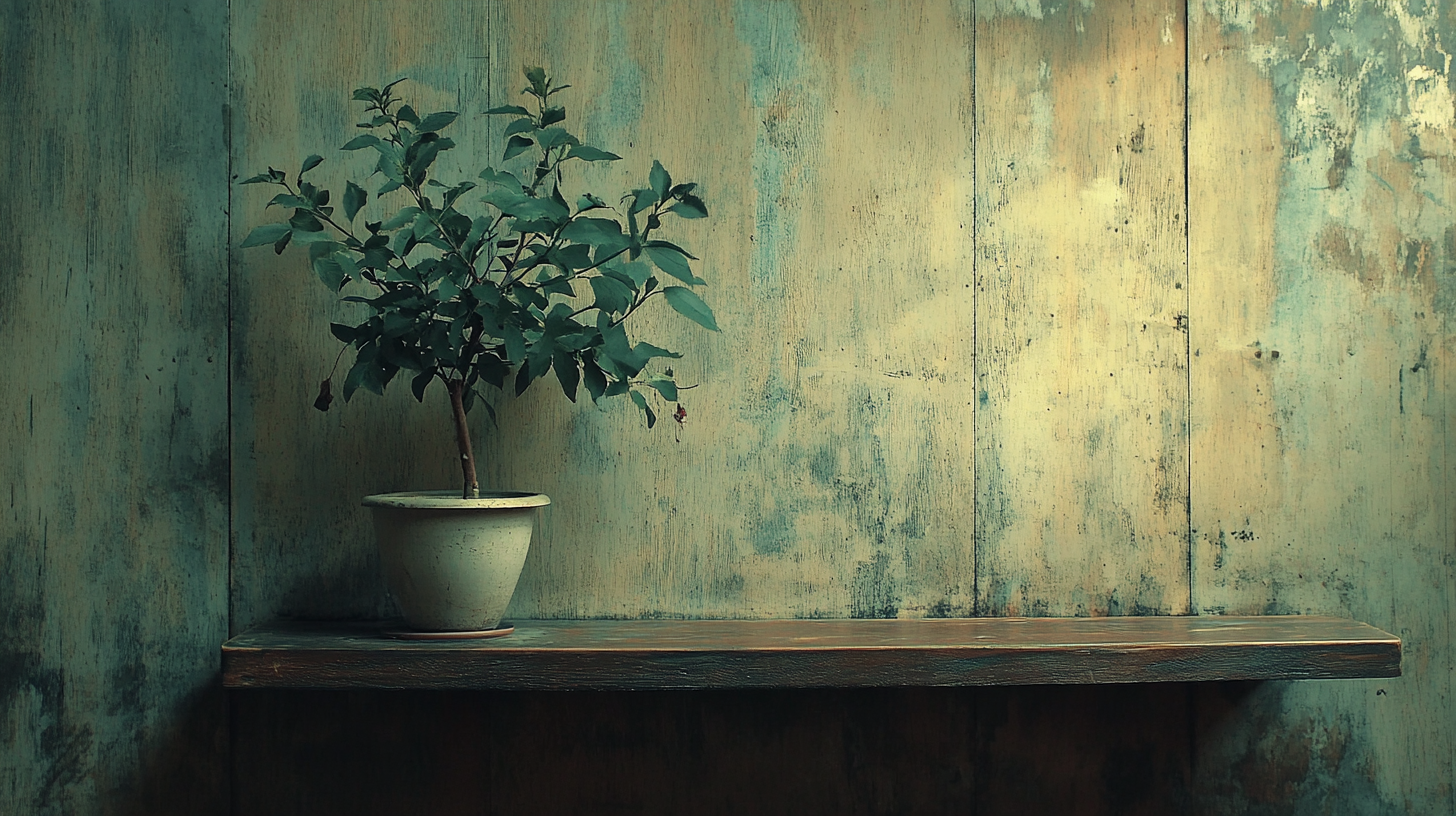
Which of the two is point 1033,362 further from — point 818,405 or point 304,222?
point 304,222

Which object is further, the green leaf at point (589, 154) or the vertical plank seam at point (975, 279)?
the vertical plank seam at point (975, 279)

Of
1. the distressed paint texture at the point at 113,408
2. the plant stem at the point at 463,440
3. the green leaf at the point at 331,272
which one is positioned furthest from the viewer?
the distressed paint texture at the point at 113,408

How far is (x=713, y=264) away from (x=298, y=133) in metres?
0.61

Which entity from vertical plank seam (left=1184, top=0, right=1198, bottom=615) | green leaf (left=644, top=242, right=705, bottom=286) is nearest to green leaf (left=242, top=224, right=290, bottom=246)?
green leaf (left=644, top=242, right=705, bottom=286)

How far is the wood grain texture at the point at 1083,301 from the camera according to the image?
1555mm

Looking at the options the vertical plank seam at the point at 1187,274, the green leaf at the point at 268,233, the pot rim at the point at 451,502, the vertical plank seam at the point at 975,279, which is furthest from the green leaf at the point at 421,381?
the vertical plank seam at the point at 1187,274

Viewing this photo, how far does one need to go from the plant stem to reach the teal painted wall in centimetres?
15

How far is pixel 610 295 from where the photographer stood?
127 centimetres

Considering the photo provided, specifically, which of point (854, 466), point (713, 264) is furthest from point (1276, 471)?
point (713, 264)

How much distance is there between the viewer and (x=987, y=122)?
156cm

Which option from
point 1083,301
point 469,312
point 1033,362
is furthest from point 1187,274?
point 469,312

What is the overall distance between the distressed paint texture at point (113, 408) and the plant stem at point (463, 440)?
40 centimetres

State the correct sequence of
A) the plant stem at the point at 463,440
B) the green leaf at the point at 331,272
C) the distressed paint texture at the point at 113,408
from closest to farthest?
the green leaf at the point at 331,272 < the plant stem at the point at 463,440 < the distressed paint texture at the point at 113,408

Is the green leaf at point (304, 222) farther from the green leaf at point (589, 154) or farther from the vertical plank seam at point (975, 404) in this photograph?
the vertical plank seam at point (975, 404)
